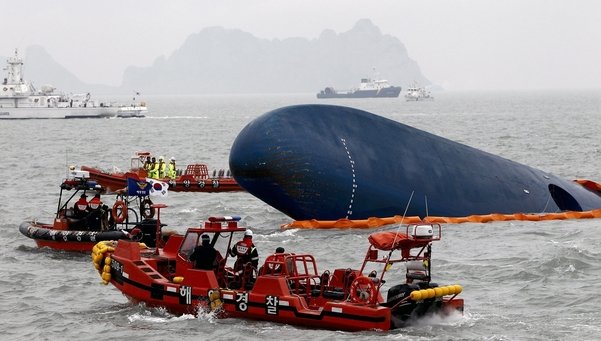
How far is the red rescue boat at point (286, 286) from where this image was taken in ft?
70.3

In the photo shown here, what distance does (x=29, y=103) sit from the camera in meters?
151

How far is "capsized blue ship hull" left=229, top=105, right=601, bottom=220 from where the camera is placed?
35.7 m

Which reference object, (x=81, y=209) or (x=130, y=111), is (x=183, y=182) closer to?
(x=81, y=209)

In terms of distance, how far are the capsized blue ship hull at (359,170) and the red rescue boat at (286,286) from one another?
10.4 meters

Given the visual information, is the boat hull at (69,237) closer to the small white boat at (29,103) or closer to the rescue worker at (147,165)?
the rescue worker at (147,165)

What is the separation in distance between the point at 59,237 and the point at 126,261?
8.33 metres

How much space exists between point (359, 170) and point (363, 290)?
1546 cm

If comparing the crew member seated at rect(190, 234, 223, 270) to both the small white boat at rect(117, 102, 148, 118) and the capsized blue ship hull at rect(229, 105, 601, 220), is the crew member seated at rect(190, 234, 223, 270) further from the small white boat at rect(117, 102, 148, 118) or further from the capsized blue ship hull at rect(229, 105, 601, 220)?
the small white boat at rect(117, 102, 148, 118)

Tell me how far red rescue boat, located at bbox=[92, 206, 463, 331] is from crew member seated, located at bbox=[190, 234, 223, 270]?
148mm

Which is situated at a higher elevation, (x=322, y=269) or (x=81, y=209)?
(x=81, y=209)

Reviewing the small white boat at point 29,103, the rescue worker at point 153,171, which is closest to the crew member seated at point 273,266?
the rescue worker at point 153,171

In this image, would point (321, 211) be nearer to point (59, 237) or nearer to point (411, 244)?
point (59, 237)

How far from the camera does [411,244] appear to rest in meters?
22.0

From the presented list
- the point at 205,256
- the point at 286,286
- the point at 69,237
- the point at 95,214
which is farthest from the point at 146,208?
the point at 286,286
